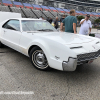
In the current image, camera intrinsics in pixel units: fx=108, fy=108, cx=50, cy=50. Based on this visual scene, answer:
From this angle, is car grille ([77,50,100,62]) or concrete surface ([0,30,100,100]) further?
car grille ([77,50,100,62])

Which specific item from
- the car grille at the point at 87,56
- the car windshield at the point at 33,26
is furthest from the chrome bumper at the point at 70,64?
the car windshield at the point at 33,26

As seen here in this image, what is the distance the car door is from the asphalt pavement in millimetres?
682

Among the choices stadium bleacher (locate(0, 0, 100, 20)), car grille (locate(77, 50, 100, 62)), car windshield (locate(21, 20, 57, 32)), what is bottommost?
car grille (locate(77, 50, 100, 62))

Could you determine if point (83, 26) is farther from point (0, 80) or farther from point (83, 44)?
point (0, 80)

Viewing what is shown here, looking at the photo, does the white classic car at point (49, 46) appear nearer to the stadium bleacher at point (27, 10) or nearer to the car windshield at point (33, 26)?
the car windshield at point (33, 26)

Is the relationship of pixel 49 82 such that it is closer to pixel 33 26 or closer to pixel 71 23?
pixel 33 26

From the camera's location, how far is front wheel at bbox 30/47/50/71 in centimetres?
279

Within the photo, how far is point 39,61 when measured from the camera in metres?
2.91

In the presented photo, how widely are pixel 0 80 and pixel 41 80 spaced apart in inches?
36.4

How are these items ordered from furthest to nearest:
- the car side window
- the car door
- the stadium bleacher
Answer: the stadium bleacher
the car side window
the car door

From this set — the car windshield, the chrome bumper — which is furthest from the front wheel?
the car windshield

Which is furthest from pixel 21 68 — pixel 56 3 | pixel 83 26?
pixel 56 3

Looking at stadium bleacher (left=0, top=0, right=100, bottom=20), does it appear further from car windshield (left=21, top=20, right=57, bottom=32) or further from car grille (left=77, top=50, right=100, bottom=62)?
car grille (left=77, top=50, right=100, bottom=62)

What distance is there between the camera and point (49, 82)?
245 cm
